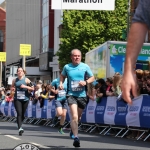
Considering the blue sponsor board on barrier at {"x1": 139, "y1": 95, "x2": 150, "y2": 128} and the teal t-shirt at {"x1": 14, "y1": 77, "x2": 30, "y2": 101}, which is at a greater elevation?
the teal t-shirt at {"x1": 14, "y1": 77, "x2": 30, "y2": 101}

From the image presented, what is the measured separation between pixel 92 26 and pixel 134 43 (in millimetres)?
40323

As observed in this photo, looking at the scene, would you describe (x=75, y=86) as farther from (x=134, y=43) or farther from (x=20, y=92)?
(x=134, y=43)

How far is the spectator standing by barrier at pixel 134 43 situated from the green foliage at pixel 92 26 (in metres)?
39.8

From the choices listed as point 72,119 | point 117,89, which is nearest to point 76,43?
point 117,89

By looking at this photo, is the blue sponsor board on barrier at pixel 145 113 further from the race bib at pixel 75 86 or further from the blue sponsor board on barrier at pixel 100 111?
the race bib at pixel 75 86

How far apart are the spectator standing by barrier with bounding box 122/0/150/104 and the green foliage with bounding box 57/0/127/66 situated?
3979 cm

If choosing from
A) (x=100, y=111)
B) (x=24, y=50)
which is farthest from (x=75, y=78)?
(x=24, y=50)

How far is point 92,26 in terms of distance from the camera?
1705 inches

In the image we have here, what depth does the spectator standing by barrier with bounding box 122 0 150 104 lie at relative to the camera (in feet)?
10.1

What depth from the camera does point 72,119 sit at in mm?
10711

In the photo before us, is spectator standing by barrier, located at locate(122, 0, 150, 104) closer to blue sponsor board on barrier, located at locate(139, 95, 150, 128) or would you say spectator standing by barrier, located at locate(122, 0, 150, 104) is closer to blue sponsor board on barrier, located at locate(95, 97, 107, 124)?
blue sponsor board on barrier, located at locate(139, 95, 150, 128)

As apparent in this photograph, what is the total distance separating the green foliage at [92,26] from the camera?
142ft

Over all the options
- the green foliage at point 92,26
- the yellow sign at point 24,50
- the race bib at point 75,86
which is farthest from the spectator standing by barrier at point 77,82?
the green foliage at point 92,26

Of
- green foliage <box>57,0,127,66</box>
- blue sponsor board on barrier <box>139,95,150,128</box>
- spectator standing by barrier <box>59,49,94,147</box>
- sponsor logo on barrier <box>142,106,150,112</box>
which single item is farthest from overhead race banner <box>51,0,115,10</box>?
green foliage <box>57,0,127,66</box>
